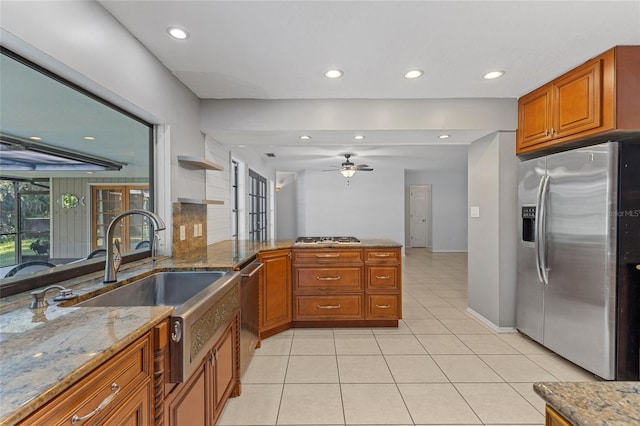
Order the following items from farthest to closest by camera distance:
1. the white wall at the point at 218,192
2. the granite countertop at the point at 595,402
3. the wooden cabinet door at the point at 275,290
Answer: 1. the white wall at the point at 218,192
2. the wooden cabinet door at the point at 275,290
3. the granite countertop at the point at 595,402

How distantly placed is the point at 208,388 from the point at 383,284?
7.01 feet

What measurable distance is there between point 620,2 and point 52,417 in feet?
9.92

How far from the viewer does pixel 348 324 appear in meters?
3.34

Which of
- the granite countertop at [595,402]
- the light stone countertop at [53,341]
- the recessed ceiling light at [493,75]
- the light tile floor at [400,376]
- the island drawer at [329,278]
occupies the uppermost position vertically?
the recessed ceiling light at [493,75]

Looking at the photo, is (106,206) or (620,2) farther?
(106,206)

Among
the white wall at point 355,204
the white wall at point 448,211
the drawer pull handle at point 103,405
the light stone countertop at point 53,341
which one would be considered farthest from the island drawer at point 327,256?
the white wall at point 448,211

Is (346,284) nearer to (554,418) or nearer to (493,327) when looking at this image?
(493,327)

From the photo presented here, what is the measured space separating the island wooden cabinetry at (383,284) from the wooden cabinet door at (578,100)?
1.83 meters

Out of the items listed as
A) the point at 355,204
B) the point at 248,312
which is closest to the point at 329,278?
the point at 248,312

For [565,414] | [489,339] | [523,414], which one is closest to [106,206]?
[565,414]

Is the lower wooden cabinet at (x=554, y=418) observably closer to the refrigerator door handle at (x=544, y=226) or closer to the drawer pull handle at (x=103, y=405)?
the drawer pull handle at (x=103, y=405)

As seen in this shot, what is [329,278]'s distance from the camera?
129 inches

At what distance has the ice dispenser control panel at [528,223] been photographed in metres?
2.90

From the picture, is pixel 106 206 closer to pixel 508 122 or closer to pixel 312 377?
pixel 312 377
